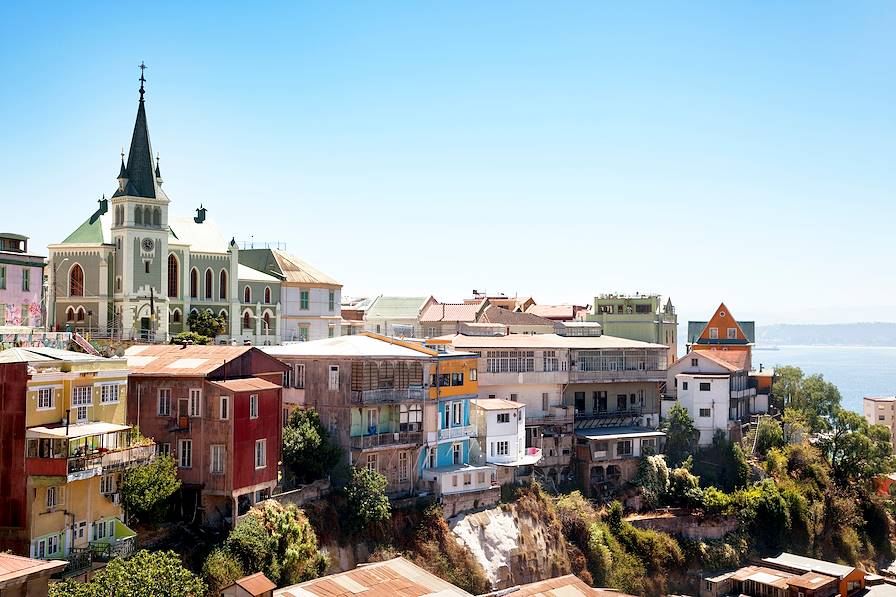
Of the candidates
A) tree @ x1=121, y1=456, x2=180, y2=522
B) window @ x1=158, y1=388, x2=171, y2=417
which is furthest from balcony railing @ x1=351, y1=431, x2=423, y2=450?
tree @ x1=121, y1=456, x2=180, y2=522

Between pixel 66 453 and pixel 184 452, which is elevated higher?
pixel 66 453

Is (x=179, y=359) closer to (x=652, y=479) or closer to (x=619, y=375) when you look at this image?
(x=652, y=479)

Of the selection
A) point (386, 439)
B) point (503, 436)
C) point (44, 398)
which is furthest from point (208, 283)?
point (44, 398)

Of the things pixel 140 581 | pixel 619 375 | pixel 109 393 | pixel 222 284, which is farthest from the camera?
pixel 222 284

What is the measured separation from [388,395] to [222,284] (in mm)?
25634

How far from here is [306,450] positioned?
50656 millimetres

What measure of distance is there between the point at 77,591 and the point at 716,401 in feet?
174

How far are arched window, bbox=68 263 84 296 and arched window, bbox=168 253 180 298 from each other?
617 cm

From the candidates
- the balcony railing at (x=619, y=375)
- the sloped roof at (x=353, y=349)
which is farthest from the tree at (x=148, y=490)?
→ the balcony railing at (x=619, y=375)

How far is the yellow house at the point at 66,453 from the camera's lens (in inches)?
1444

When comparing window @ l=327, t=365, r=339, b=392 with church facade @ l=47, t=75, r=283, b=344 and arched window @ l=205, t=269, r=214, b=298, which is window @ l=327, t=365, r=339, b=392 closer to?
church facade @ l=47, t=75, r=283, b=344

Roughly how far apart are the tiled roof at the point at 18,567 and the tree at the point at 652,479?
43.9 metres

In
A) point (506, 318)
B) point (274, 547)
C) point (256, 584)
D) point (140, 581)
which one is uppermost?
point (506, 318)

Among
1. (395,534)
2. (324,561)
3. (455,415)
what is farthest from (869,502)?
(324,561)
